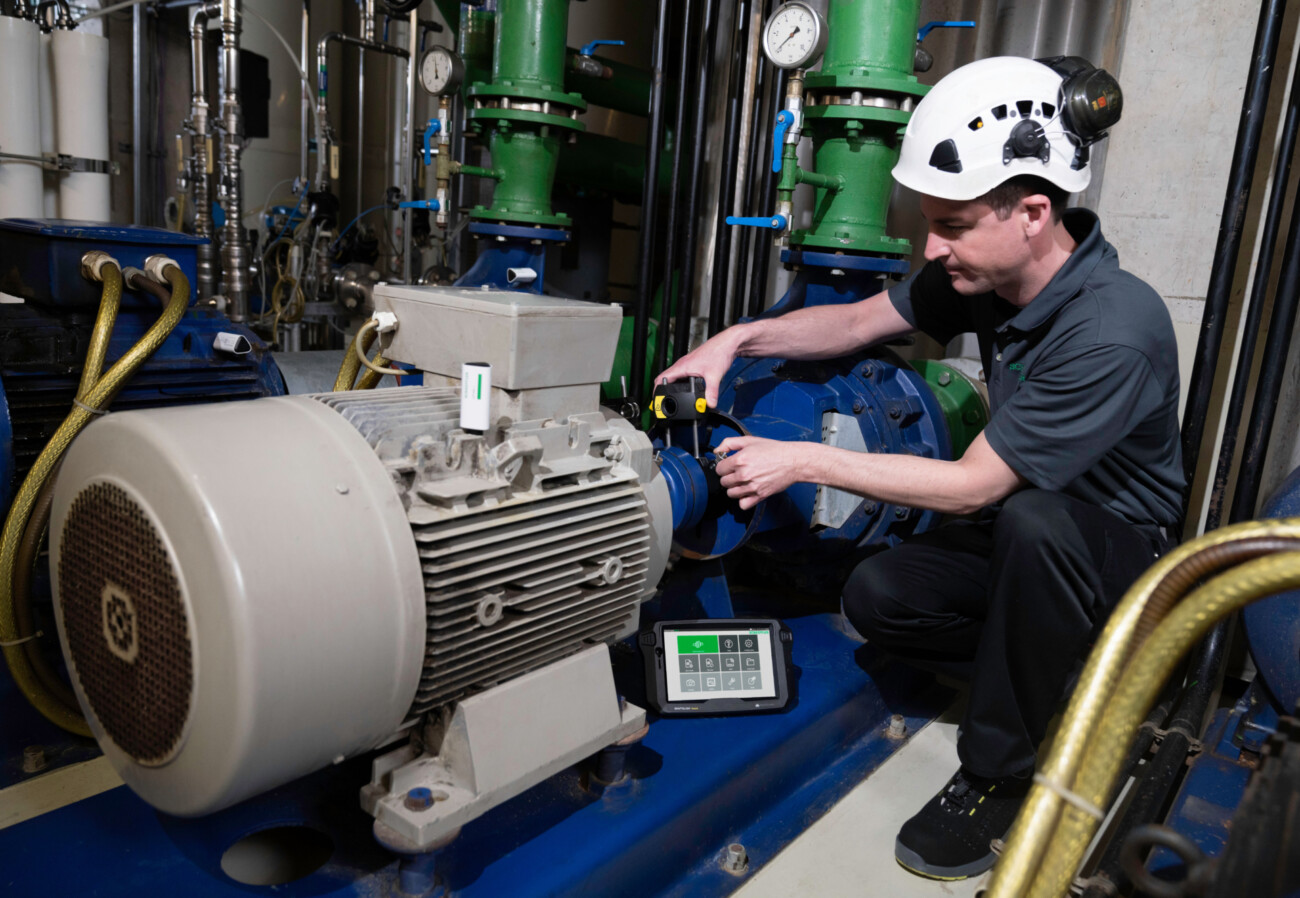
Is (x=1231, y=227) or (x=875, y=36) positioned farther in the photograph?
(x=875, y=36)

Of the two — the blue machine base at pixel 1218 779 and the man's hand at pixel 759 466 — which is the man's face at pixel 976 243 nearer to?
the man's hand at pixel 759 466

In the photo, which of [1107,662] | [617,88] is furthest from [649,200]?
[1107,662]

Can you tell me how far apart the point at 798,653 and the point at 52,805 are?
4.20 feet

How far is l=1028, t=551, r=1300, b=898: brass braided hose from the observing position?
68 cm

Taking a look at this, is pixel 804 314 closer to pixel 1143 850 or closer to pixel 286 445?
pixel 1143 850

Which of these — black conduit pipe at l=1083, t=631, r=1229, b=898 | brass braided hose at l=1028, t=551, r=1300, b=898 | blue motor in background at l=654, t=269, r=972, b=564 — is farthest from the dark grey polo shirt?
brass braided hose at l=1028, t=551, r=1300, b=898

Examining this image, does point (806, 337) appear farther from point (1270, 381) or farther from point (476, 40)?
point (476, 40)

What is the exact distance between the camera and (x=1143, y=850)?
138 centimetres

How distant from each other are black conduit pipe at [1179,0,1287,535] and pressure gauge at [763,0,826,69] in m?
0.87

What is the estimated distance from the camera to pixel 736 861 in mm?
1475

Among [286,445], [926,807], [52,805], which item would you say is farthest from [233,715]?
[926,807]

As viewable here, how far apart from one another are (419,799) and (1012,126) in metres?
1.37

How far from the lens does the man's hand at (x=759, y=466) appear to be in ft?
5.21

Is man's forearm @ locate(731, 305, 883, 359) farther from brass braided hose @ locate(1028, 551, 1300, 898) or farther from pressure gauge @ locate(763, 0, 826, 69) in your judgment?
brass braided hose @ locate(1028, 551, 1300, 898)
